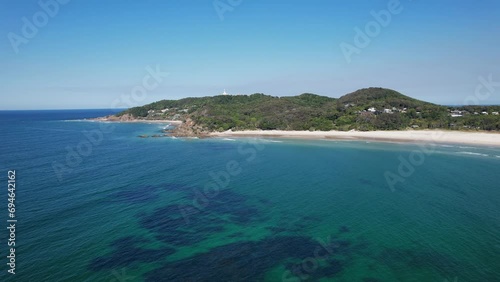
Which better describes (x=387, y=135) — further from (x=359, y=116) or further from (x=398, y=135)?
(x=359, y=116)

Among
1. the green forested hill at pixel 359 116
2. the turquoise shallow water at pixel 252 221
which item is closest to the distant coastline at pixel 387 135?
the green forested hill at pixel 359 116

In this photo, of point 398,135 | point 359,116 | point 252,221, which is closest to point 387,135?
point 398,135

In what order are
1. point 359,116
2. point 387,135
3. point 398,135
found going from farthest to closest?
1. point 359,116
2. point 387,135
3. point 398,135

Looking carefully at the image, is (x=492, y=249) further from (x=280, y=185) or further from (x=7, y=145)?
(x=7, y=145)

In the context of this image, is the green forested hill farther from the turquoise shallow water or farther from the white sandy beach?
the turquoise shallow water

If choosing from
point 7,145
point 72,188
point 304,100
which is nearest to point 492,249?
point 72,188

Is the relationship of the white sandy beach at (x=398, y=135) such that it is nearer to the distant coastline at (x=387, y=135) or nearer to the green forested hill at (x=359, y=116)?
the distant coastline at (x=387, y=135)
